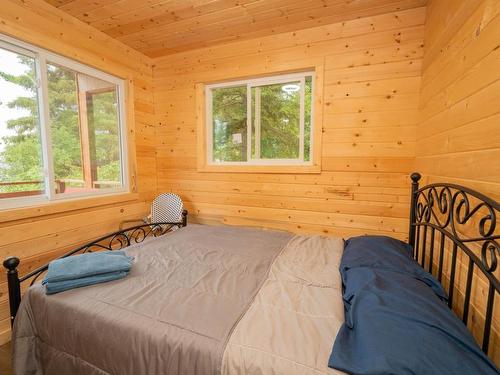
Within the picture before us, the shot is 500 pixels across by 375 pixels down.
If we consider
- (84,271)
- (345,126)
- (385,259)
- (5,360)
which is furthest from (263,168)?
(5,360)

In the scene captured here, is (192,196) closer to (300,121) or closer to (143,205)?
(143,205)

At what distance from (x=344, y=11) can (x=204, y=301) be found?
8.33 feet

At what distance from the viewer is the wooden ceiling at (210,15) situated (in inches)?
84.2

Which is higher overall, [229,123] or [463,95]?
[229,123]

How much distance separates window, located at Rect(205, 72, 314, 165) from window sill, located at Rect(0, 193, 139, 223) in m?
1.14

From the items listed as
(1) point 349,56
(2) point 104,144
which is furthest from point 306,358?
(2) point 104,144

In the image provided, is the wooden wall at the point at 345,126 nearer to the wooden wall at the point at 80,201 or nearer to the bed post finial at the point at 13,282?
the wooden wall at the point at 80,201

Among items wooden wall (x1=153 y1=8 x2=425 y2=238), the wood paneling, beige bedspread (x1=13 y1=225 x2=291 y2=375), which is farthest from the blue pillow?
wooden wall (x1=153 y1=8 x2=425 y2=238)

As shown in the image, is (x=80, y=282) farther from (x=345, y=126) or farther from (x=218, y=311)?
(x=345, y=126)

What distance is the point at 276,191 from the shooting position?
274 centimetres

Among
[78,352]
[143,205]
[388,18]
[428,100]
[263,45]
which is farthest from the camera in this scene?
[143,205]

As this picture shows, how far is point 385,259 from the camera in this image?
1338 mm

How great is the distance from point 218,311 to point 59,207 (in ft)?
6.33

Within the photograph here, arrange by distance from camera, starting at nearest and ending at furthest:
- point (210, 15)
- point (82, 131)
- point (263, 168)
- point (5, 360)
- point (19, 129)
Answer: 1. point (5, 360)
2. point (19, 129)
3. point (210, 15)
4. point (82, 131)
5. point (263, 168)
